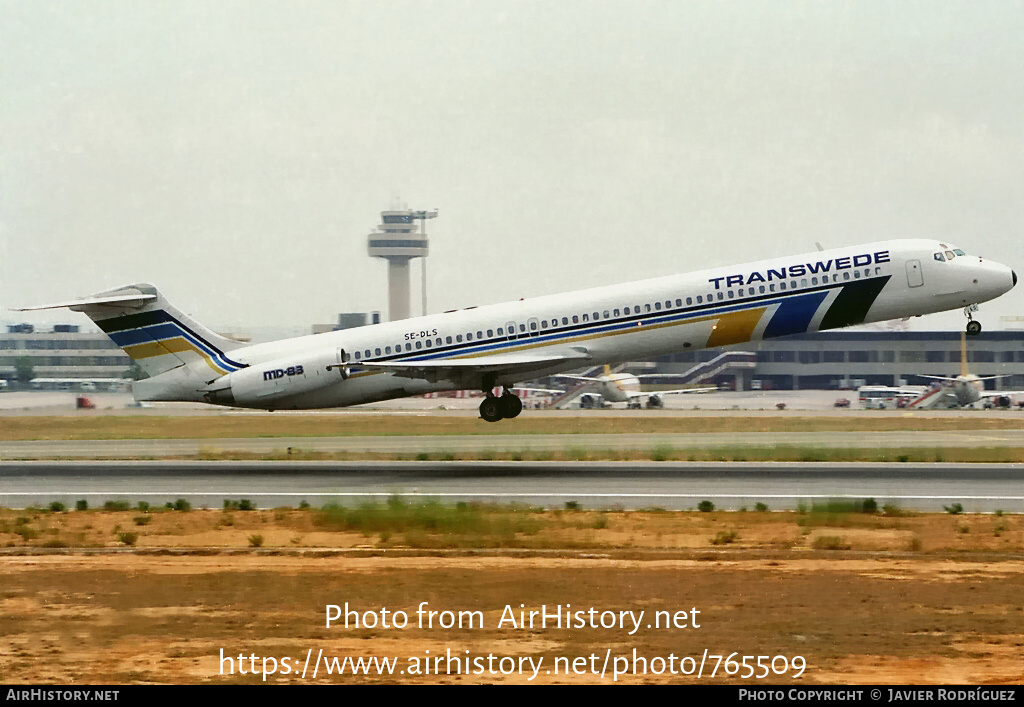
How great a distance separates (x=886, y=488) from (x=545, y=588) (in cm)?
1591

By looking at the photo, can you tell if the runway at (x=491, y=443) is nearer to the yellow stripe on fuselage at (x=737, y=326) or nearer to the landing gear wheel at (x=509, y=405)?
the landing gear wheel at (x=509, y=405)

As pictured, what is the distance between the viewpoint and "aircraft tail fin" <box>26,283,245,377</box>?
130 feet

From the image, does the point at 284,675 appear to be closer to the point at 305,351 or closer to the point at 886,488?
the point at 886,488

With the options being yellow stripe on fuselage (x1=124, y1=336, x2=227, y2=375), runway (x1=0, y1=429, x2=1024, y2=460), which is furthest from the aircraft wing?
yellow stripe on fuselage (x1=124, y1=336, x2=227, y2=375)

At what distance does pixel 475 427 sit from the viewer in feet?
154

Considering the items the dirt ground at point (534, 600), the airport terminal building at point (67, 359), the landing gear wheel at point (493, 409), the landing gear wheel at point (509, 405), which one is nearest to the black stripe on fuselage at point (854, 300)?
the landing gear wheel at point (509, 405)

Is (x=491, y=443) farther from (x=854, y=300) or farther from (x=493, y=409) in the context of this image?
(x=854, y=300)

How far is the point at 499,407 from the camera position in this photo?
39469 millimetres

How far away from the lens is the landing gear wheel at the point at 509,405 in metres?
39.6

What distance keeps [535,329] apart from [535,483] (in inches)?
301

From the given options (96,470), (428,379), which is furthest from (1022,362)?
(96,470)

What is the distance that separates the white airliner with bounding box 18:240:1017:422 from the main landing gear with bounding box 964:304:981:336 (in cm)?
15

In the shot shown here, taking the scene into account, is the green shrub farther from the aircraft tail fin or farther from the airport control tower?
the airport control tower
